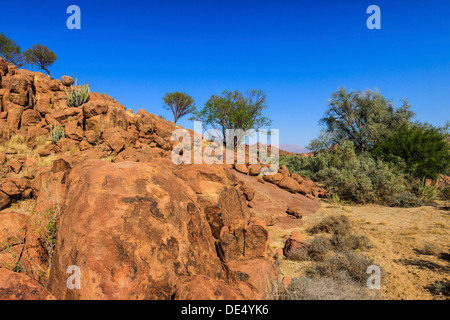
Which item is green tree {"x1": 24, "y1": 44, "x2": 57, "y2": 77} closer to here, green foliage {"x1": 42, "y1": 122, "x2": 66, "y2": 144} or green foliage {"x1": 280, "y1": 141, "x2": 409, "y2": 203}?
green foliage {"x1": 42, "y1": 122, "x2": 66, "y2": 144}

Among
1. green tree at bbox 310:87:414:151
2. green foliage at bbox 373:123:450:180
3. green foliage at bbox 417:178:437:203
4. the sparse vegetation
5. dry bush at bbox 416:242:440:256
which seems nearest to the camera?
dry bush at bbox 416:242:440:256

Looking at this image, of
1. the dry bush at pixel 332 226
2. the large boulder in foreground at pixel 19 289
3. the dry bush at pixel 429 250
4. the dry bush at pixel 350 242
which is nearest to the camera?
the large boulder in foreground at pixel 19 289

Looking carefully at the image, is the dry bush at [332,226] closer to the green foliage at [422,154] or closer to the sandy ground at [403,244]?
the sandy ground at [403,244]

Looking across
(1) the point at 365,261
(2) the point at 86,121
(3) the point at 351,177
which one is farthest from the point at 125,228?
(3) the point at 351,177

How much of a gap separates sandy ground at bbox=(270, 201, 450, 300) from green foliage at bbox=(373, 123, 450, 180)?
436cm

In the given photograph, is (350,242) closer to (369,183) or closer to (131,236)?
(131,236)

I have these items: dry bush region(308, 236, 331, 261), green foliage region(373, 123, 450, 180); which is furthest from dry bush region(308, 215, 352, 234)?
green foliage region(373, 123, 450, 180)

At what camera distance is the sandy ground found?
4.77 metres

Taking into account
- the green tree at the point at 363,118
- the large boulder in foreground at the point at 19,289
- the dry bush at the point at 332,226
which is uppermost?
the green tree at the point at 363,118

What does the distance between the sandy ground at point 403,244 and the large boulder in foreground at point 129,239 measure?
2774 mm

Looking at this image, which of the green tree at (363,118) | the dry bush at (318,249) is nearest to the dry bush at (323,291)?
the dry bush at (318,249)

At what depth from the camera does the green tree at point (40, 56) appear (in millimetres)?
28625
